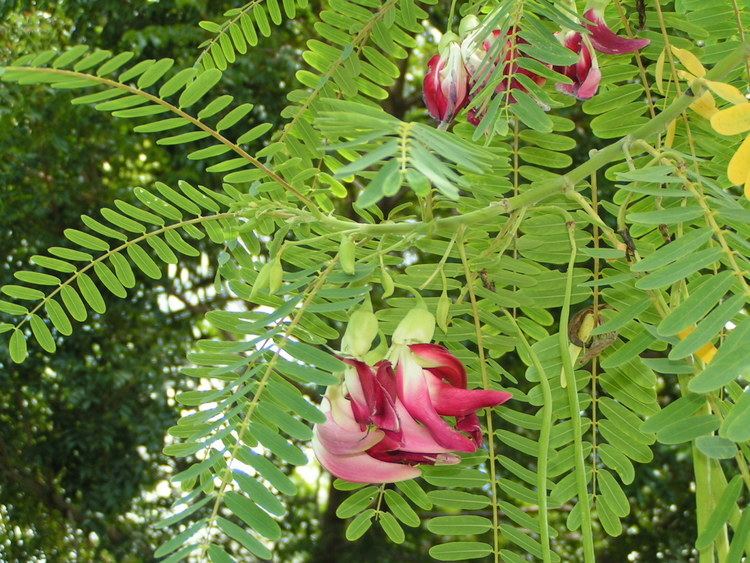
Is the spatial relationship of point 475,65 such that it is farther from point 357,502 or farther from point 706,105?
point 357,502

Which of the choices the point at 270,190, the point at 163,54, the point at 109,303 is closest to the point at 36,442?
the point at 109,303

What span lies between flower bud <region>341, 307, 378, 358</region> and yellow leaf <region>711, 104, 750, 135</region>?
0.20 meters

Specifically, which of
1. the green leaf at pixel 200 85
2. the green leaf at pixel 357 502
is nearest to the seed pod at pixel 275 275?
the green leaf at pixel 200 85

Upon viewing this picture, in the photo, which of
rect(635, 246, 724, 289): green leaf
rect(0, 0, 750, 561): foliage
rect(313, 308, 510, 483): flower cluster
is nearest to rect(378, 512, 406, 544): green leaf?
rect(0, 0, 750, 561): foliage

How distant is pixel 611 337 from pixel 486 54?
0.63ft

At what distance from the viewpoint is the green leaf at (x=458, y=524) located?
710mm

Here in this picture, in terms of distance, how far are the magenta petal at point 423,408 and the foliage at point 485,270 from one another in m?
0.04

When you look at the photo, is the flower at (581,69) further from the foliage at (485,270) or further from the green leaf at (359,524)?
the green leaf at (359,524)

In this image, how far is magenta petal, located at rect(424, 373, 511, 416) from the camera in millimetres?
554

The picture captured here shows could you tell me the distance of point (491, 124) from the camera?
65 cm

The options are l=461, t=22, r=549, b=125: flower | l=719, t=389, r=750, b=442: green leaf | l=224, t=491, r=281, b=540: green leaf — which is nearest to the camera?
l=719, t=389, r=750, b=442: green leaf

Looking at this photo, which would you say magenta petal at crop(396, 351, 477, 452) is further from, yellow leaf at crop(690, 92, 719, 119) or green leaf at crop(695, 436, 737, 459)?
yellow leaf at crop(690, 92, 719, 119)

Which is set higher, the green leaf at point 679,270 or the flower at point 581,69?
the flower at point 581,69

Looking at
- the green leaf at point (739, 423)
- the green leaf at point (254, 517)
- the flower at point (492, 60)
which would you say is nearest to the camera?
the green leaf at point (739, 423)
